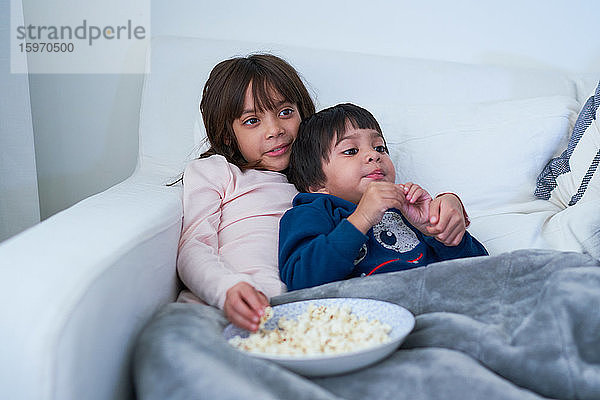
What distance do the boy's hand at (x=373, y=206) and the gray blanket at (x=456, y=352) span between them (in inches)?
7.0

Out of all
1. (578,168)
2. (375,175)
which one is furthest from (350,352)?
(578,168)

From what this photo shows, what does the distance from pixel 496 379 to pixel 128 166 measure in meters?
1.50

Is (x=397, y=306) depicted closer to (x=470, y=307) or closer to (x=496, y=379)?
(x=470, y=307)

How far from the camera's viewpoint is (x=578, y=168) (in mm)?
1403

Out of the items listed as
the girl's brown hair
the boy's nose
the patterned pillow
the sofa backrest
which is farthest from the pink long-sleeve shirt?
the patterned pillow

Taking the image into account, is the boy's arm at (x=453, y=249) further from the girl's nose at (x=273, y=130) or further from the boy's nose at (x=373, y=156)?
the girl's nose at (x=273, y=130)

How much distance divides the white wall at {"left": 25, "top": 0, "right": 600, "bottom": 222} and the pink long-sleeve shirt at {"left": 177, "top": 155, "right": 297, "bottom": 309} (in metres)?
0.67

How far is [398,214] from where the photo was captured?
1306 mm

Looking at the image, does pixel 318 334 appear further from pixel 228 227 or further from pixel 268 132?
pixel 268 132

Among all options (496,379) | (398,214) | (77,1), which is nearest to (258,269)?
(398,214)

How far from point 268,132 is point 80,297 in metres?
0.73

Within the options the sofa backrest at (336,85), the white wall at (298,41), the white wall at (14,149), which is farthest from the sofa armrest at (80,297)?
the white wall at (298,41)

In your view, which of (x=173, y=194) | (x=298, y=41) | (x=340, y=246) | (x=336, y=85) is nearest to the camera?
(x=340, y=246)

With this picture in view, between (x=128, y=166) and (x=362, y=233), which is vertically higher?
(x=362, y=233)
